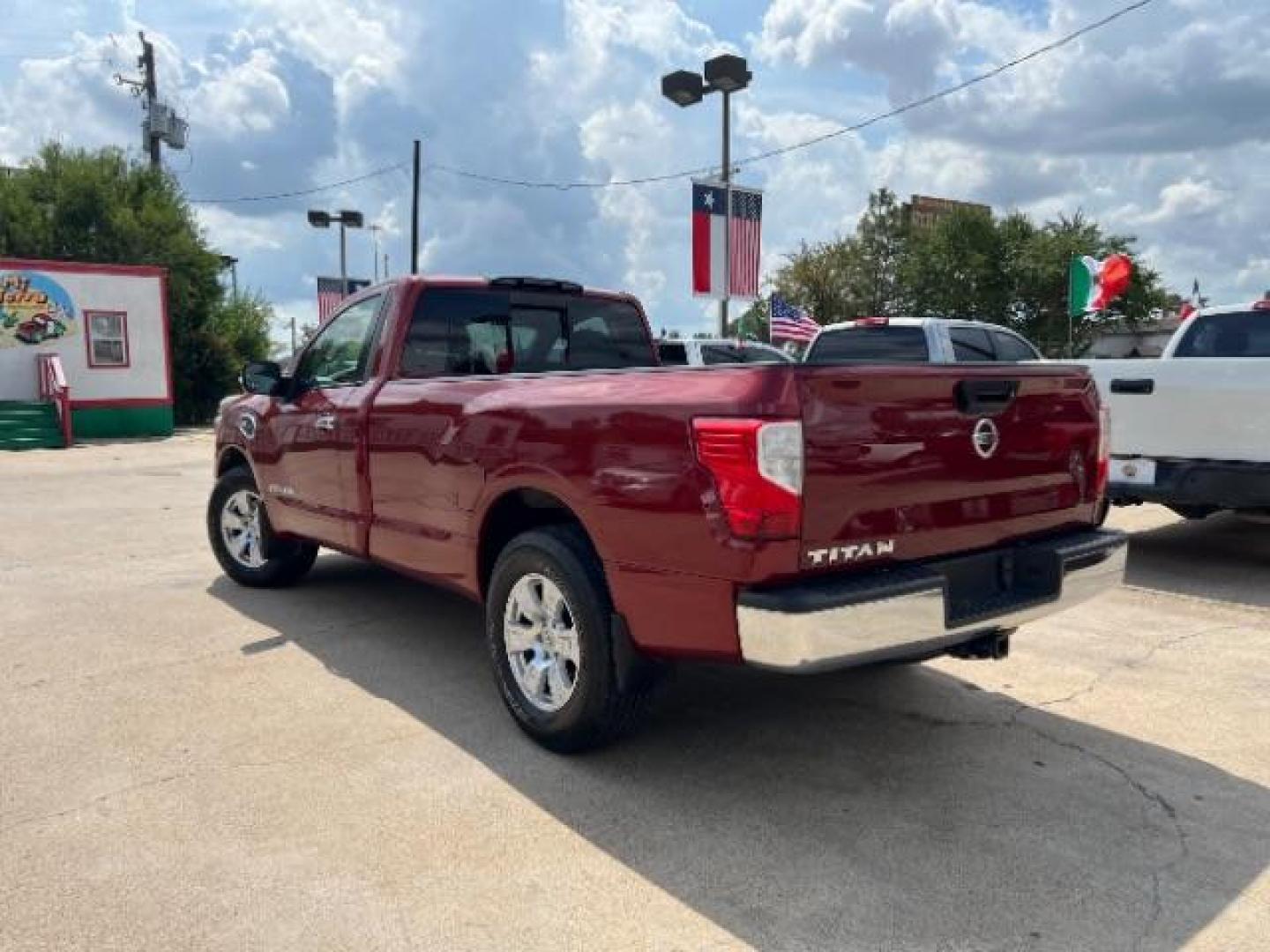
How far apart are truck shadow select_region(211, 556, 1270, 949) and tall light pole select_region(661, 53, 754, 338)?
11213 mm

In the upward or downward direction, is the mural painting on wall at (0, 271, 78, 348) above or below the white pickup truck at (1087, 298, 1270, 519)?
above

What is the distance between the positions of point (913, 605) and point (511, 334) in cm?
279

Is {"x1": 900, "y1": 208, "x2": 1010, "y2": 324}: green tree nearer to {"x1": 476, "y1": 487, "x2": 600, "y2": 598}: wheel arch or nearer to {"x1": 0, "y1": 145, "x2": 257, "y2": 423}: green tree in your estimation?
{"x1": 0, "y1": 145, "x2": 257, "y2": 423}: green tree

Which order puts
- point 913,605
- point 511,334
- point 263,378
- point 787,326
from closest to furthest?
point 913,605, point 511,334, point 263,378, point 787,326

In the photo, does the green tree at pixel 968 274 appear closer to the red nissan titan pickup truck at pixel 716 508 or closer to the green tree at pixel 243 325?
the green tree at pixel 243 325

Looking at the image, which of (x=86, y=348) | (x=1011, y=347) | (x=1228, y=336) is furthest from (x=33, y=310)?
(x=1228, y=336)

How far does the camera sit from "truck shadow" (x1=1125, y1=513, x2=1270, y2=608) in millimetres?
6688

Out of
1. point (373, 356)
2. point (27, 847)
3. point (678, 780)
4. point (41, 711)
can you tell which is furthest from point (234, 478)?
point (678, 780)

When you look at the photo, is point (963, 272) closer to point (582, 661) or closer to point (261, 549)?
point (261, 549)

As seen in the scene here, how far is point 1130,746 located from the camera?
390 centimetres

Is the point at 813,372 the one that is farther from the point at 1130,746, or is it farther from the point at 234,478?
the point at 234,478

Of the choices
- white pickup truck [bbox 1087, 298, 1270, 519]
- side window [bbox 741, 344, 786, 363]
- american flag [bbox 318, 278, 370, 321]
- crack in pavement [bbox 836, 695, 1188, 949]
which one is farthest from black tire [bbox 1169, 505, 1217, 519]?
american flag [bbox 318, 278, 370, 321]

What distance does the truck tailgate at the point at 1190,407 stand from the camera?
6.44 meters

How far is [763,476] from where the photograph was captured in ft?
9.50
